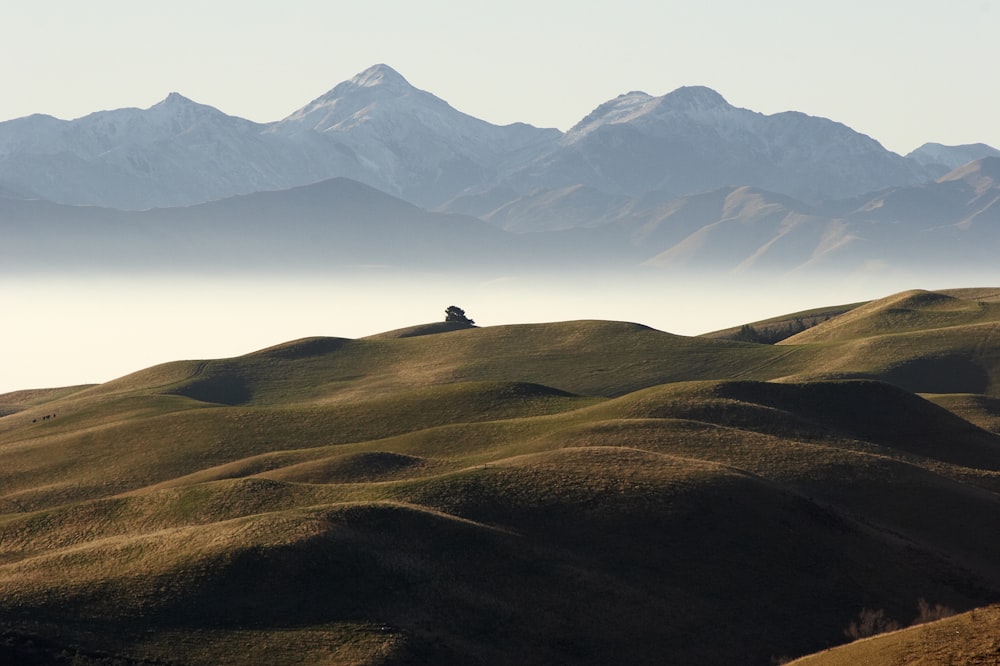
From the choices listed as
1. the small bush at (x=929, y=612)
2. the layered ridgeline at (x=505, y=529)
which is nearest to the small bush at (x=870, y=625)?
the layered ridgeline at (x=505, y=529)

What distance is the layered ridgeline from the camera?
73812 mm

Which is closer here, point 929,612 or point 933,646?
point 933,646

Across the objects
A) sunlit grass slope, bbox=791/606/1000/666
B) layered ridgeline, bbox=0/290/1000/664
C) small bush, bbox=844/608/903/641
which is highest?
layered ridgeline, bbox=0/290/1000/664

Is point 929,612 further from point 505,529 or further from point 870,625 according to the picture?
point 505,529

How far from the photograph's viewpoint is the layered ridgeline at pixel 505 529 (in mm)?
73812

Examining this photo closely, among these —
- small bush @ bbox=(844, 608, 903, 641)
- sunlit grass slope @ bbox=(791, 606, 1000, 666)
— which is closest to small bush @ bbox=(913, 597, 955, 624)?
small bush @ bbox=(844, 608, 903, 641)

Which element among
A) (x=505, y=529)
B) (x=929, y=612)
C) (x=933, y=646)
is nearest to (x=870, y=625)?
(x=929, y=612)

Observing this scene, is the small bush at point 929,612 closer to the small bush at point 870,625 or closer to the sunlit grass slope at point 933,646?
the small bush at point 870,625

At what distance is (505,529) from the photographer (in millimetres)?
88062

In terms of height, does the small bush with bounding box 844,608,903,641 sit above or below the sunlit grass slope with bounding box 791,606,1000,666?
below

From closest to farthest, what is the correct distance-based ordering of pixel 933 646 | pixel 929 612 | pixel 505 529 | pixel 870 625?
pixel 933 646
pixel 870 625
pixel 929 612
pixel 505 529

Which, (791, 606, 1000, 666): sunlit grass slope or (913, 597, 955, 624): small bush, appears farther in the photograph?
(913, 597, 955, 624): small bush

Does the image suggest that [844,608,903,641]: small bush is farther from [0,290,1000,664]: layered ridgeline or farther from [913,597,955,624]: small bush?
[913,597,955,624]: small bush

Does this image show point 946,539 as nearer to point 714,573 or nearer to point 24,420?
point 714,573
